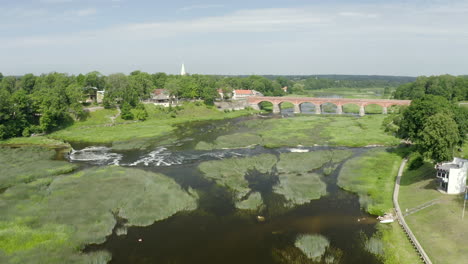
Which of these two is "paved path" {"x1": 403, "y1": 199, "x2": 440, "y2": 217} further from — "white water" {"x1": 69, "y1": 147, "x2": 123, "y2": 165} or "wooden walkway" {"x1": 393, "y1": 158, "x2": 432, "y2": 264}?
"white water" {"x1": 69, "y1": 147, "x2": 123, "y2": 165}

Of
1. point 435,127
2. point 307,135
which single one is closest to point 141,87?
point 307,135

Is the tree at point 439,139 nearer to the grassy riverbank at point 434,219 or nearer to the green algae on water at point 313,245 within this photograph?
the grassy riverbank at point 434,219

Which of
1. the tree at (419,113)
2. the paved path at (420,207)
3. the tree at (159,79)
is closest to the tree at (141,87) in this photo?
the tree at (159,79)

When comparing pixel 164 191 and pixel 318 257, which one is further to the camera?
pixel 164 191

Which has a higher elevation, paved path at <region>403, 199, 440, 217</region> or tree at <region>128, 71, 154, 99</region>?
tree at <region>128, 71, 154, 99</region>

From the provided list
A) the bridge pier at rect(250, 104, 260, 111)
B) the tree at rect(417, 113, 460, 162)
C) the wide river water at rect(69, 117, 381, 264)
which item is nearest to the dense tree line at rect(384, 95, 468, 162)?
the tree at rect(417, 113, 460, 162)

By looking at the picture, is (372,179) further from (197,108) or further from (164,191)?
(197,108)

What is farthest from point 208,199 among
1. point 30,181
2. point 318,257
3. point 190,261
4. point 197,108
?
point 197,108
